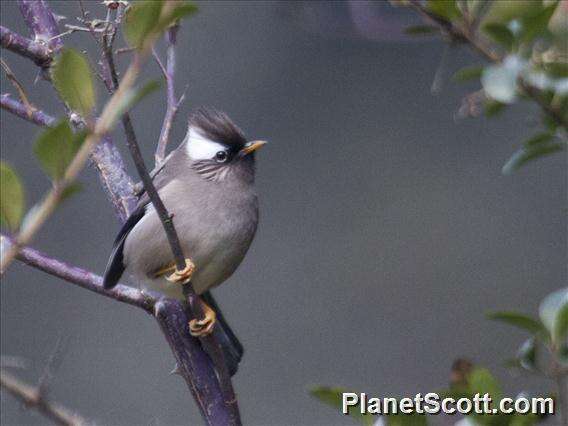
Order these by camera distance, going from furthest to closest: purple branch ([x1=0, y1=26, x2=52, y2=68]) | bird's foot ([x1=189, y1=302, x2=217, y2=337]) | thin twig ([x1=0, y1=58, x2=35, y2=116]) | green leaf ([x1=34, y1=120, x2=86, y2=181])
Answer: purple branch ([x1=0, y1=26, x2=52, y2=68]), bird's foot ([x1=189, y1=302, x2=217, y2=337]), thin twig ([x1=0, y1=58, x2=35, y2=116]), green leaf ([x1=34, y1=120, x2=86, y2=181])

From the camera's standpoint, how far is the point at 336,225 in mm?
4094

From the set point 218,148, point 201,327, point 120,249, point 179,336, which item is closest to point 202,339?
point 201,327

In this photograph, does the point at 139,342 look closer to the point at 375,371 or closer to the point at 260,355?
the point at 260,355

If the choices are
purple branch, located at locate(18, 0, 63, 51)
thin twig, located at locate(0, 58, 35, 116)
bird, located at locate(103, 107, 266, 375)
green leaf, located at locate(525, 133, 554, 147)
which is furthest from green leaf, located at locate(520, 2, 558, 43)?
purple branch, located at locate(18, 0, 63, 51)

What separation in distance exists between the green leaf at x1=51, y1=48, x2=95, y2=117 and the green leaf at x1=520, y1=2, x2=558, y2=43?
18.8 inches

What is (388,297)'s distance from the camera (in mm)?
4078

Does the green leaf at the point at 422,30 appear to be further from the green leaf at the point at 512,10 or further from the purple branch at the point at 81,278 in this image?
the purple branch at the point at 81,278

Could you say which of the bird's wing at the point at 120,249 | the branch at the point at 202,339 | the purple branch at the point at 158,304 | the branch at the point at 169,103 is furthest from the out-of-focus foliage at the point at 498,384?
the branch at the point at 169,103

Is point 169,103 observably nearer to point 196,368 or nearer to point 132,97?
point 196,368

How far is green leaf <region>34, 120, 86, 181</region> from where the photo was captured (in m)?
0.71

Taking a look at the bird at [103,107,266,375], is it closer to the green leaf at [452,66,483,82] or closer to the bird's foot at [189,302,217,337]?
the bird's foot at [189,302,217,337]

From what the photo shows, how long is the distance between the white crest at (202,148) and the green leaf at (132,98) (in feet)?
4.91

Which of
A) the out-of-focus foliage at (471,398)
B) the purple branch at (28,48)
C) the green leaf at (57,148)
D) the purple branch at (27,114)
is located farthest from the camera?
the purple branch at (27,114)

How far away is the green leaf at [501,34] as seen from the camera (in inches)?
39.3
